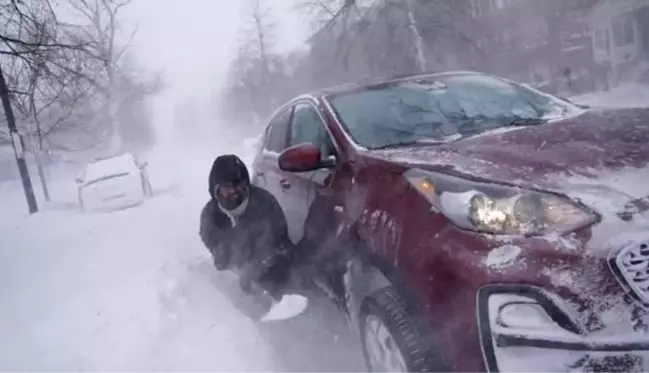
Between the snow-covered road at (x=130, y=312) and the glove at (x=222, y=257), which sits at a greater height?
the glove at (x=222, y=257)

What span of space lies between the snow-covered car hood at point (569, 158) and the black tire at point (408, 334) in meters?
0.55

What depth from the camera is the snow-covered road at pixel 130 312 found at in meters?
3.80

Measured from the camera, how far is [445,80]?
376 centimetres

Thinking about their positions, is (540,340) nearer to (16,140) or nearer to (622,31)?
(16,140)

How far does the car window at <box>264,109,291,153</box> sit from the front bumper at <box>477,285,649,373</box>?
2.53 metres

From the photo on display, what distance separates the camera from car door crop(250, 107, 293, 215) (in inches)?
170

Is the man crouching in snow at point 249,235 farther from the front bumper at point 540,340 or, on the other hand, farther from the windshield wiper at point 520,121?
the front bumper at point 540,340

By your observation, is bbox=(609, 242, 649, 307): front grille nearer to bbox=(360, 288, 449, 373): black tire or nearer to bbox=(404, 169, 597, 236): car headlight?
bbox=(404, 169, 597, 236): car headlight

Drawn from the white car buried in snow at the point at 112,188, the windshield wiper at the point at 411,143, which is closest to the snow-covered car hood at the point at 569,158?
the windshield wiper at the point at 411,143

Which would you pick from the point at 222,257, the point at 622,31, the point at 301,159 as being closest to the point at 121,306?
the point at 222,257

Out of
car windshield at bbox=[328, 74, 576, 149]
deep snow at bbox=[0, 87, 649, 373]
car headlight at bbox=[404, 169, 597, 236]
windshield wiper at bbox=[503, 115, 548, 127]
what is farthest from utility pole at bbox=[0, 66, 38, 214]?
car headlight at bbox=[404, 169, 597, 236]

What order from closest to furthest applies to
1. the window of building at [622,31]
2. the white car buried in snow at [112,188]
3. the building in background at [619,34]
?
the white car buried in snow at [112,188]
the building in background at [619,34]
the window of building at [622,31]

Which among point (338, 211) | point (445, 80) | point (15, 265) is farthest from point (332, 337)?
point (15, 265)

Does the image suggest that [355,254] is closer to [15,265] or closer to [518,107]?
[518,107]
